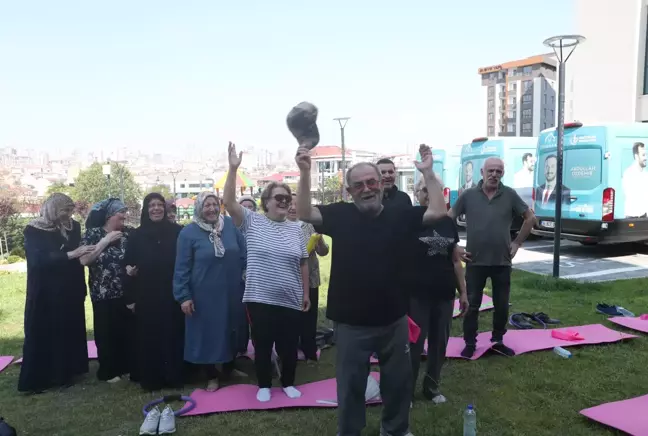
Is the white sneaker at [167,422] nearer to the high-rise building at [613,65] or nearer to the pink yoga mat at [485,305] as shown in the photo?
the pink yoga mat at [485,305]

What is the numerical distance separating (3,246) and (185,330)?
17.2m

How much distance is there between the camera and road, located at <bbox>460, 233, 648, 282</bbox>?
9.00 m

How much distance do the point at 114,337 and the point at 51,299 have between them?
607 millimetres

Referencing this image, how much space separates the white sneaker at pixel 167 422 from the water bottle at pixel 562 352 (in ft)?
11.2

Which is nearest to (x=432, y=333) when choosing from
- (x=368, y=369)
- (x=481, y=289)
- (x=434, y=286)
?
(x=434, y=286)

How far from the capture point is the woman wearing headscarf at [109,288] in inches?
173

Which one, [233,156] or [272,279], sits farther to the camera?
[272,279]

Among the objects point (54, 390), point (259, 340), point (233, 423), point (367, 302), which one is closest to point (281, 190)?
point (259, 340)

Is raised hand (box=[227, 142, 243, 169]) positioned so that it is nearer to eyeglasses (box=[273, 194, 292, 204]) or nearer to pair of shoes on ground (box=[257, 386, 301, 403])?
eyeglasses (box=[273, 194, 292, 204])

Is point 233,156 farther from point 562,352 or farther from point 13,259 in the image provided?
point 13,259

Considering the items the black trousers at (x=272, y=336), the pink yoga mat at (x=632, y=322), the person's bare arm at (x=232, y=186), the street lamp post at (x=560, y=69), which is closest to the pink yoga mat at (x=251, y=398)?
the black trousers at (x=272, y=336)

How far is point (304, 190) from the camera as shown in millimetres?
2750

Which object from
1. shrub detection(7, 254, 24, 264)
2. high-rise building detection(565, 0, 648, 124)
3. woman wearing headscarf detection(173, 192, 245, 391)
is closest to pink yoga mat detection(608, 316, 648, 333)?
woman wearing headscarf detection(173, 192, 245, 391)

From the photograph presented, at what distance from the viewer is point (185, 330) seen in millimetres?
4289
